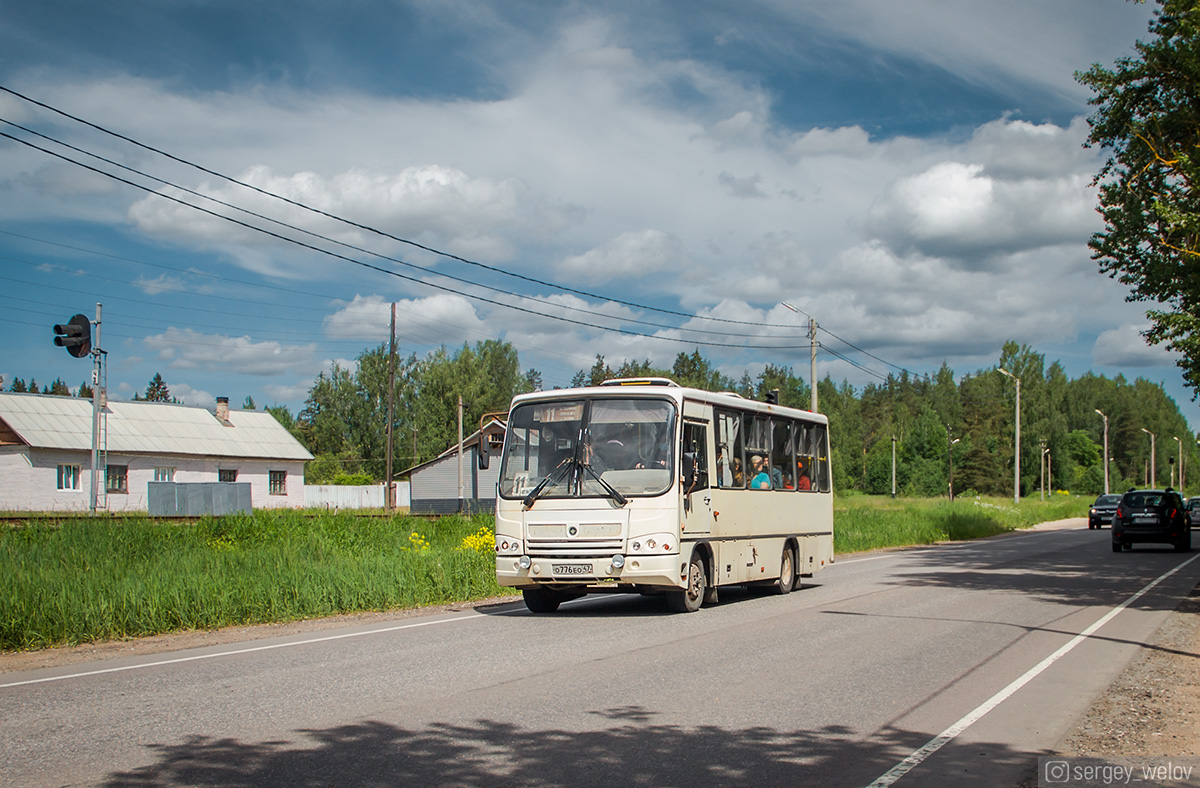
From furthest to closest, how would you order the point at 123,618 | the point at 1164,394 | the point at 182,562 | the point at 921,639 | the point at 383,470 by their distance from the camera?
1. the point at 1164,394
2. the point at 383,470
3. the point at 182,562
4. the point at 123,618
5. the point at 921,639

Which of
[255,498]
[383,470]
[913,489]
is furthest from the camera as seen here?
[913,489]

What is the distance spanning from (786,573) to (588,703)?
408 inches

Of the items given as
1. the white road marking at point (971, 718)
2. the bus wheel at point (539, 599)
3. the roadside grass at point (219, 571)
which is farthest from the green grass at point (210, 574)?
the white road marking at point (971, 718)

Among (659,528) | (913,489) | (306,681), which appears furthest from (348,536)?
(913,489)

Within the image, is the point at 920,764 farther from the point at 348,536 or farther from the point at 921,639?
the point at 348,536

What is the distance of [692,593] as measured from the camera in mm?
13781

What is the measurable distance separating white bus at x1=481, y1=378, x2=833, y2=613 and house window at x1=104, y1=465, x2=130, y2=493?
1761 inches

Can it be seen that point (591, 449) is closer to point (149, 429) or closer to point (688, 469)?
point (688, 469)

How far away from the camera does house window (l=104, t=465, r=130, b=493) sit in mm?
52000

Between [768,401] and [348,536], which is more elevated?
[768,401]

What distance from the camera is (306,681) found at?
8461 mm

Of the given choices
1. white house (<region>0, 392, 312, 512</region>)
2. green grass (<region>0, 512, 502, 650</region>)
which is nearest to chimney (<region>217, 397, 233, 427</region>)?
white house (<region>0, 392, 312, 512</region>)

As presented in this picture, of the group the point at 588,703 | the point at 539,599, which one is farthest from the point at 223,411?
the point at 588,703

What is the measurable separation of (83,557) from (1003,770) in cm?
1368
